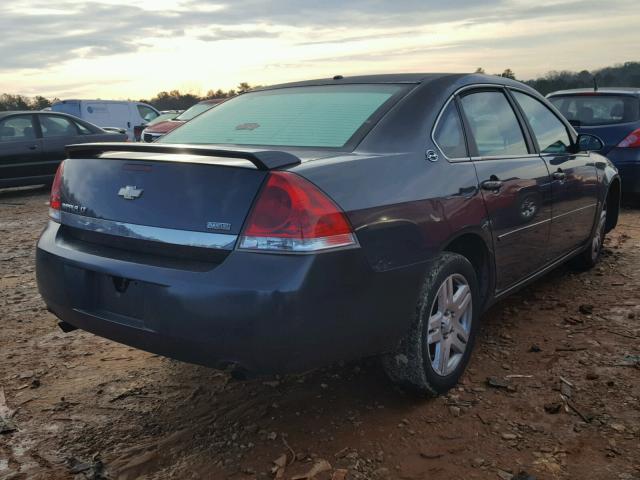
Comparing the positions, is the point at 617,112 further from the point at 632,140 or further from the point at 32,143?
the point at 32,143

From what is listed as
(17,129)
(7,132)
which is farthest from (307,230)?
(17,129)

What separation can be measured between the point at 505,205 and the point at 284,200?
163 cm

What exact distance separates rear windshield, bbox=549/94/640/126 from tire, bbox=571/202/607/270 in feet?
9.42

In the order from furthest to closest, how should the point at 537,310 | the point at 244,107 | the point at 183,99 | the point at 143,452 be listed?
the point at 183,99, the point at 537,310, the point at 244,107, the point at 143,452

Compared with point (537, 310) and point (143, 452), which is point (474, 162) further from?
point (143, 452)

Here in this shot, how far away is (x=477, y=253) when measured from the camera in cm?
337

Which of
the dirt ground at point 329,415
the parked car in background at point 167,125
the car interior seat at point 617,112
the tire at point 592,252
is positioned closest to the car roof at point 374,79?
the dirt ground at point 329,415

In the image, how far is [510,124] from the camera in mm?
3859

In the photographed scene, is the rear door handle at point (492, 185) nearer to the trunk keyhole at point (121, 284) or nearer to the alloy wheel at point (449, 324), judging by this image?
the alloy wheel at point (449, 324)

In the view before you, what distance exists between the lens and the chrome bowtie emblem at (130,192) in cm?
258

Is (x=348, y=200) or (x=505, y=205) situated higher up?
(x=348, y=200)

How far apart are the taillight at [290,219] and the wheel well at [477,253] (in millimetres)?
1052

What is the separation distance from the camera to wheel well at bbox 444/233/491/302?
320 centimetres

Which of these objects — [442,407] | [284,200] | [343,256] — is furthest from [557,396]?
[284,200]
